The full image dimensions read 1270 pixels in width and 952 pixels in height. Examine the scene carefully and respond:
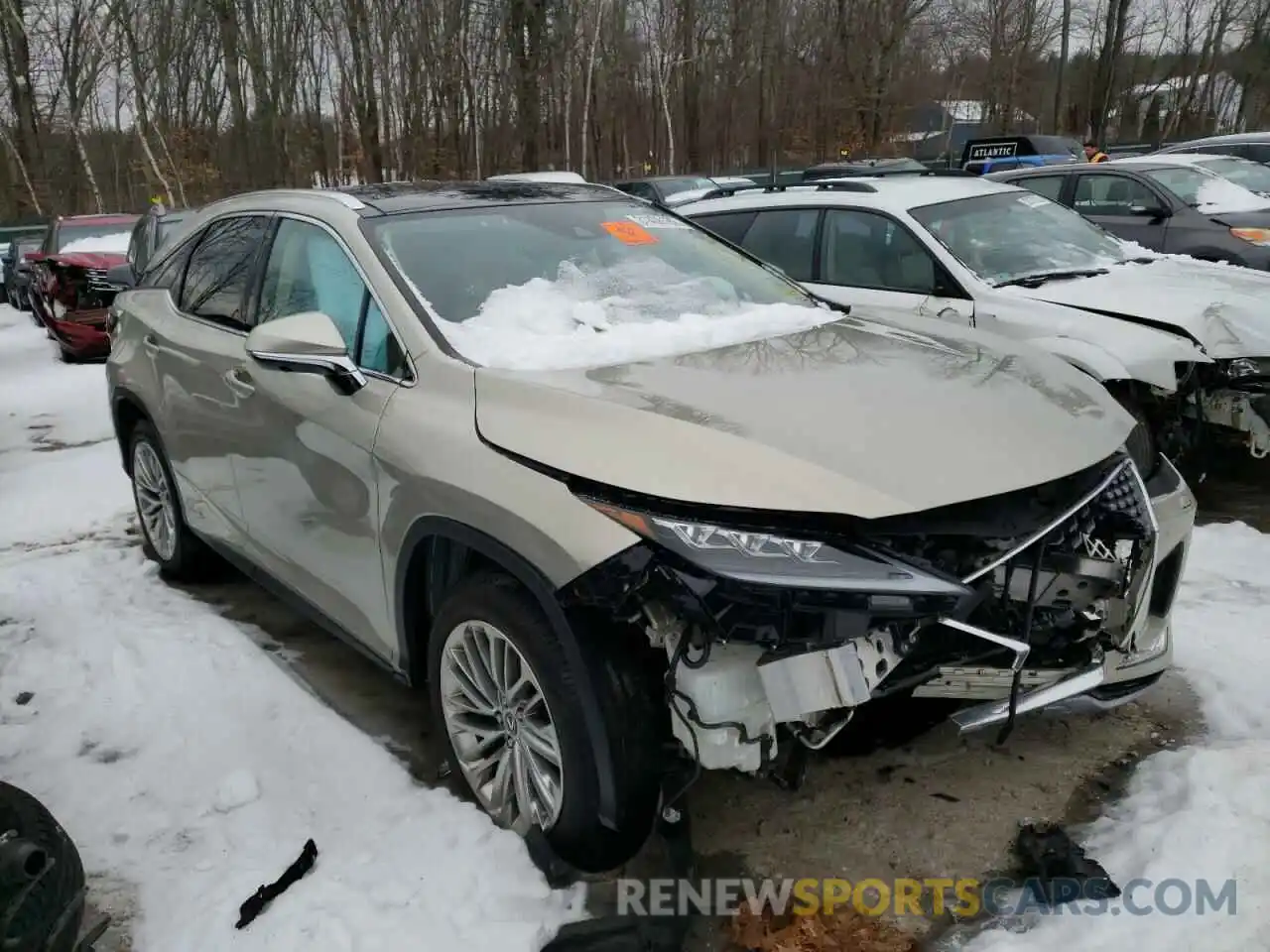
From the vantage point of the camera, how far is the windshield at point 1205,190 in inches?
359

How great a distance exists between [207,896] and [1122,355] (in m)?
4.37

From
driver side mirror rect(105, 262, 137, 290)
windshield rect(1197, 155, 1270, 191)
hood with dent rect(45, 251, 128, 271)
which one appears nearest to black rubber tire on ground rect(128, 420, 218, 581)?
driver side mirror rect(105, 262, 137, 290)

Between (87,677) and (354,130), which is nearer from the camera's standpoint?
(87,677)

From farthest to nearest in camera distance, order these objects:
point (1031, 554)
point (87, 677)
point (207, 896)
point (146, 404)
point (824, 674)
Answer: point (146, 404)
point (87, 677)
point (207, 896)
point (1031, 554)
point (824, 674)

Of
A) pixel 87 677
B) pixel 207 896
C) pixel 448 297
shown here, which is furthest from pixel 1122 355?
pixel 87 677

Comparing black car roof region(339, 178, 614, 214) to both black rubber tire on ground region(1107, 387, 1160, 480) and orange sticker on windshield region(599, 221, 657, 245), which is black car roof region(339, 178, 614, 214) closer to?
orange sticker on windshield region(599, 221, 657, 245)

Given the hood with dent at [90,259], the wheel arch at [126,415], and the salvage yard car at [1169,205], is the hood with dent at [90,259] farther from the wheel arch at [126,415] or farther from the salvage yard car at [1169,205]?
the salvage yard car at [1169,205]

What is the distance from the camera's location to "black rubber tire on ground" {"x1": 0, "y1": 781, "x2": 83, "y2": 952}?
80.6 inches

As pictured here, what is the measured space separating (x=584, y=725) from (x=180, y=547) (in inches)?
119

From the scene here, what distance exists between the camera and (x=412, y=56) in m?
27.9

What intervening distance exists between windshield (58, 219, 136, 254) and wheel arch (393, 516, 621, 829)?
455 inches

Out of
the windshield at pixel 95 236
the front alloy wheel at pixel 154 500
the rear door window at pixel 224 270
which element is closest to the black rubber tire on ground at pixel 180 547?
the front alloy wheel at pixel 154 500

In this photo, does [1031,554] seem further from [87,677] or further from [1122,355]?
[87,677]

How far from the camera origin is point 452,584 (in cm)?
271
